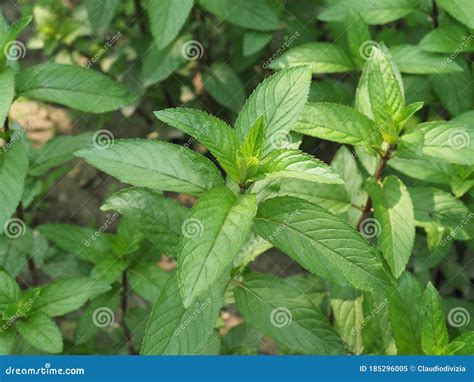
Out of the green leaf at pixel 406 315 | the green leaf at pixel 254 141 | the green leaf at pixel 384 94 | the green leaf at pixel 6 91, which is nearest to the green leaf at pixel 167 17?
the green leaf at pixel 6 91

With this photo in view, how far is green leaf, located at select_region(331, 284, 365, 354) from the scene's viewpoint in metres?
2.95

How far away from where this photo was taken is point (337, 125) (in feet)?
8.63

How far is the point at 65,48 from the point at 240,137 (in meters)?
2.56

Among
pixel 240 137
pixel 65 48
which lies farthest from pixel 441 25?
pixel 65 48

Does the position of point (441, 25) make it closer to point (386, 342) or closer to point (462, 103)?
point (462, 103)

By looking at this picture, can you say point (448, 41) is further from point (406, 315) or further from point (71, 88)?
point (71, 88)

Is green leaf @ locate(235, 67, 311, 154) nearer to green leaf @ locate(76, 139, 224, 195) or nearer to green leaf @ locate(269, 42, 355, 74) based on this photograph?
green leaf @ locate(76, 139, 224, 195)

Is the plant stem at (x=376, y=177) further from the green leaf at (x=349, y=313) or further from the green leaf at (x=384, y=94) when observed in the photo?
the green leaf at (x=349, y=313)

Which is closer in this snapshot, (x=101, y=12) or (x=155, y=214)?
(x=155, y=214)

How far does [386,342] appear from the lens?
2896 mm

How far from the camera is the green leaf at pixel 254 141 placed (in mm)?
2295

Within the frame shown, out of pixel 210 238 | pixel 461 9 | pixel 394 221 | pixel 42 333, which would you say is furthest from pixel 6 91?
pixel 461 9

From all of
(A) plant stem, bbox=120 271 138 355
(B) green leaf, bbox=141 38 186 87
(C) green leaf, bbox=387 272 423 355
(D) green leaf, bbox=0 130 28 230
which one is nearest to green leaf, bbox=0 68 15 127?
(D) green leaf, bbox=0 130 28 230

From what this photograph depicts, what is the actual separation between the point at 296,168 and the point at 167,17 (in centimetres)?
141
